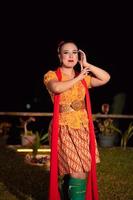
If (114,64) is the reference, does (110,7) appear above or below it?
above

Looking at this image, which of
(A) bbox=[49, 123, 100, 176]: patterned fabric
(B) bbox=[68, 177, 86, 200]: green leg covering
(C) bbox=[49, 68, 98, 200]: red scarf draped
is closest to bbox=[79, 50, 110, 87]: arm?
(C) bbox=[49, 68, 98, 200]: red scarf draped

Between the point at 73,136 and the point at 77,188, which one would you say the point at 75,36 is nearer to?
the point at 73,136

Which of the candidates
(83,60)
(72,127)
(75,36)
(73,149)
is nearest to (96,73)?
(83,60)

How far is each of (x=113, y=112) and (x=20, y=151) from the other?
12.2ft

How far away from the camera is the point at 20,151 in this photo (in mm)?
10234

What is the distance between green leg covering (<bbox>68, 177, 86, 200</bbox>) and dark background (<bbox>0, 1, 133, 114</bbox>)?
9059 mm

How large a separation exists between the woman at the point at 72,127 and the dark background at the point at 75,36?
8958 millimetres

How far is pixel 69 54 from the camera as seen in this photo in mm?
4879

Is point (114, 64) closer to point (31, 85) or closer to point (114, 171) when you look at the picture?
point (31, 85)

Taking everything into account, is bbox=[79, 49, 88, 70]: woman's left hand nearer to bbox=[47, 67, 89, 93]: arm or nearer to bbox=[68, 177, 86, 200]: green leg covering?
bbox=[47, 67, 89, 93]: arm

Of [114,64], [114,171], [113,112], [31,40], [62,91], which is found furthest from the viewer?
[31,40]

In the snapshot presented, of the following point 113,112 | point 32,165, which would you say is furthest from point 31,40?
point 32,165

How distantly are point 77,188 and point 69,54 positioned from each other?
138 centimetres

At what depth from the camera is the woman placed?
4.88 meters
